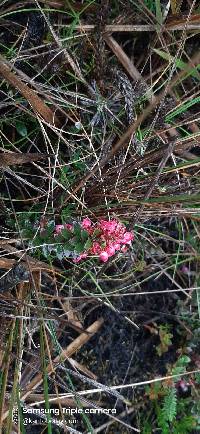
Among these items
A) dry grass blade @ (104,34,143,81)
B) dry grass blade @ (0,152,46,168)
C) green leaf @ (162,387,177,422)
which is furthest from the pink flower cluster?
green leaf @ (162,387,177,422)

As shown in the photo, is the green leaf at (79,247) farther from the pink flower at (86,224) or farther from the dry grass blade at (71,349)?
the dry grass blade at (71,349)

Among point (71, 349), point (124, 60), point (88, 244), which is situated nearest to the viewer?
point (88, 244)

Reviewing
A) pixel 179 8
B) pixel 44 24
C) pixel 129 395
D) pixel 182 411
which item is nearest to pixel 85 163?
pixel 44 24

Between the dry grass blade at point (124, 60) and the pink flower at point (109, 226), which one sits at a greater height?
the dry grass blade at point (124, 60)

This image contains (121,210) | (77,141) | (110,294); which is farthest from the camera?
(110,294)

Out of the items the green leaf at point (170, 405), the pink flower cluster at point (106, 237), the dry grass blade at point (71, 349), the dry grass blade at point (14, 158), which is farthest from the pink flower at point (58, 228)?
the green leaf at point (170, 405)

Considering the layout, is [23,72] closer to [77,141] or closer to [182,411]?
[77,141]

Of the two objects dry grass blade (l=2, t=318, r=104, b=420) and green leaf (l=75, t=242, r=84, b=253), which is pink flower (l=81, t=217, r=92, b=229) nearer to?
green leaf (l=75, t=242, r=84, b=253)

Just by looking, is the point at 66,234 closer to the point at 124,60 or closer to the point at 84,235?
the point at 84,235

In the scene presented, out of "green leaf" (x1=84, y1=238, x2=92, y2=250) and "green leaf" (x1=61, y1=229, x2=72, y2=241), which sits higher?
"green leaf" (x1=61, y1=229, x2=72, y2=241)

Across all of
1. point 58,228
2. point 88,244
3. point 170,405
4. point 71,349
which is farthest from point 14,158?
point 170,405

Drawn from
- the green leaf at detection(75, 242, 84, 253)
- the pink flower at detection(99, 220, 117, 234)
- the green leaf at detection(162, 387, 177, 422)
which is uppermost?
the pink flower at detection(99, 220, 117, 234)
